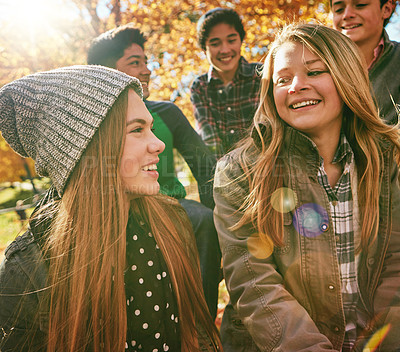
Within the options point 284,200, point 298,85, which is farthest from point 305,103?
point 284,200

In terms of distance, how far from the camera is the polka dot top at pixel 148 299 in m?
1.83

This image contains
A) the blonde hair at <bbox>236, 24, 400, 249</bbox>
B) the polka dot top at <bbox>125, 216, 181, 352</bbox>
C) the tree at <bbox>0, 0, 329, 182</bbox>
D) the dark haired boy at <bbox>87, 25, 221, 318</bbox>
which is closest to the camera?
the polka dot top at <bbox>125, 216, 181, 352</bbox>

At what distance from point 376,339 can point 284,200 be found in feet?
2.98

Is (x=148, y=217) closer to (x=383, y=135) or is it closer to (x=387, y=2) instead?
(x=383, y=135)

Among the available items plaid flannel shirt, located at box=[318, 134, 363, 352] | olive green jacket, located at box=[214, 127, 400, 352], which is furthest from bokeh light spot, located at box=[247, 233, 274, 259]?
plaid flannel shirt, located at box=[318, 134, 363, 352]

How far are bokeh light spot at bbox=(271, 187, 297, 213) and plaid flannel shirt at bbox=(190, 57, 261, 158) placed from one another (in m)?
1.97

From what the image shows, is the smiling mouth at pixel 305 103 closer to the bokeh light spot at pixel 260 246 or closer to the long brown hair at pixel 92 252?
the bokeh light spot at pixel 260 246

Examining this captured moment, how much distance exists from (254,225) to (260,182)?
25cm

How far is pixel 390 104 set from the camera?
297cm

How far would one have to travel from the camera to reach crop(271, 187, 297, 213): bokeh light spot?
1942 millimetres

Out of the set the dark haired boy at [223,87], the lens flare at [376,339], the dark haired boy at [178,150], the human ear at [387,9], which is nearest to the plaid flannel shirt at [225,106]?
the dark haired boy at [223,87]

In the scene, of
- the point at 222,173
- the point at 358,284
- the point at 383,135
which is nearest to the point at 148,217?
the point at 222,173

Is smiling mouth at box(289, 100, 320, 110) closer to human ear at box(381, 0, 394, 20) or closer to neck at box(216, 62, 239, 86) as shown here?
human ear at box(381, 0, 394, 20)

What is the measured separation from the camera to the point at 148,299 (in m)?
1.88
